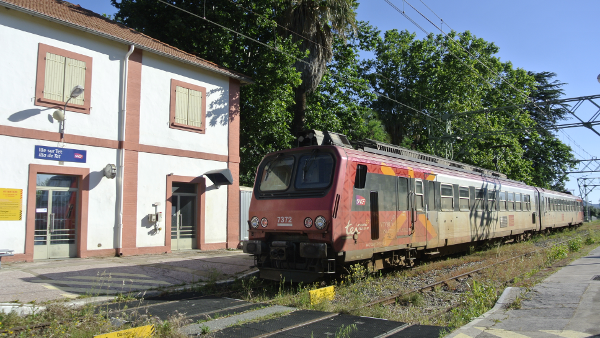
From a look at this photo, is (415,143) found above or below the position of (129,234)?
above

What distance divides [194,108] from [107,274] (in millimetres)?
7542

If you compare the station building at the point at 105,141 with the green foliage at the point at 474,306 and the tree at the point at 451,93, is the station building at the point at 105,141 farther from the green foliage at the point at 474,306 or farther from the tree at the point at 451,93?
the tree at the point at 451,93

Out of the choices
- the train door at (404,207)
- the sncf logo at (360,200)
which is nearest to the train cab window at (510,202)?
the train door at (404,207)

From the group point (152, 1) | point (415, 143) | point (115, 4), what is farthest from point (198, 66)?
point (415, 143)

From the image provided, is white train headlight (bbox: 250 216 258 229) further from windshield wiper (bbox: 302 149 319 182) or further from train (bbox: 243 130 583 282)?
windshield wiper (bbox: 302 149 319 182)

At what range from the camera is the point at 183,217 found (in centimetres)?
1563

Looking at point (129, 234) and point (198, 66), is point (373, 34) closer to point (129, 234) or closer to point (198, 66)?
point (198, 66)

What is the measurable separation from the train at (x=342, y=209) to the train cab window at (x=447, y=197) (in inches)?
1.1

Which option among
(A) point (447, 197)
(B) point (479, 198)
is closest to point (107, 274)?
(A) point (447, 197)

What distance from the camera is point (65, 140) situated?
1251 cm

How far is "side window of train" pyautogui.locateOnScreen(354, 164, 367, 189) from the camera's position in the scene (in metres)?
8.94

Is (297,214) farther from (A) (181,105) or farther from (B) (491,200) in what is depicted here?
(B) (491,200)

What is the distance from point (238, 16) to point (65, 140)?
9974mm

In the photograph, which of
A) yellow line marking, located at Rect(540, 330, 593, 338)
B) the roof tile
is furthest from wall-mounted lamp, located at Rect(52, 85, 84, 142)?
yellow line marking, located at Rect(540, 330, 593, 338)
